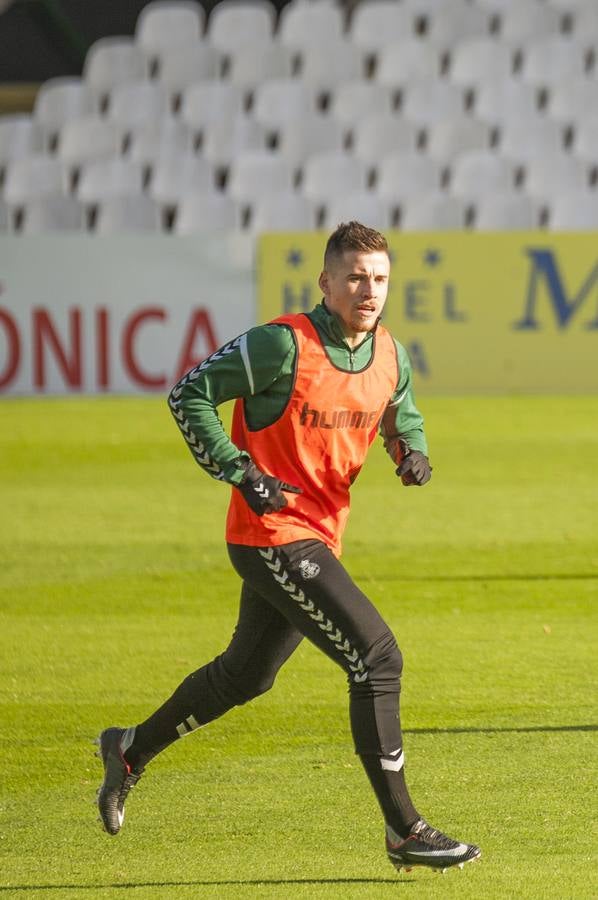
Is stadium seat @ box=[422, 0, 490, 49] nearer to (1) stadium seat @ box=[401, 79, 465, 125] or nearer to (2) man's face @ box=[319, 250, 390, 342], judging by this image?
(1) stadium seat @ box=[401, 79, 465, 125]

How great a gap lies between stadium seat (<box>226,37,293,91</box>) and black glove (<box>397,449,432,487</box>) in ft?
62.1

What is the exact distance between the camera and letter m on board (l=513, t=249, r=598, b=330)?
1805 centimetres

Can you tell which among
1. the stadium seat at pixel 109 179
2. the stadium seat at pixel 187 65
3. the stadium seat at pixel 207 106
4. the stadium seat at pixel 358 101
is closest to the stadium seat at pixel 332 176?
the stadium seat at pixel 358 101

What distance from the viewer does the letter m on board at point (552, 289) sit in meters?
18.0

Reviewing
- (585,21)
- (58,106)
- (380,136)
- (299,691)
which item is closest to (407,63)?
(380,136)

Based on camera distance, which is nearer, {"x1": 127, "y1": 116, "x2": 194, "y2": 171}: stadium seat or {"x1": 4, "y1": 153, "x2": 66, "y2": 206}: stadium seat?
{"x1": 4, "y1": 153, "x2": 66, "y2": 206}: stadium seat

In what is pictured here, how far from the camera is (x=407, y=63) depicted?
74.0 ft

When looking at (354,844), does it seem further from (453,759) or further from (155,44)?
(155,44)

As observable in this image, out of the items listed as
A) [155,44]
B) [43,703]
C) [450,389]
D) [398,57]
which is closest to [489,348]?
[450,389]

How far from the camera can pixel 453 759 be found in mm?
5410

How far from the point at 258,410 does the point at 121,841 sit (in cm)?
143

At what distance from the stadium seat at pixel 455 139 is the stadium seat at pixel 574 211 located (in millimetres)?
1713

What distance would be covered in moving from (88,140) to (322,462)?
1848cm

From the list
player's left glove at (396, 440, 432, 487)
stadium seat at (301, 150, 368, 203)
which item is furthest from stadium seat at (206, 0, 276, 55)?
player's left glove at (396, 440, 432, 487)
